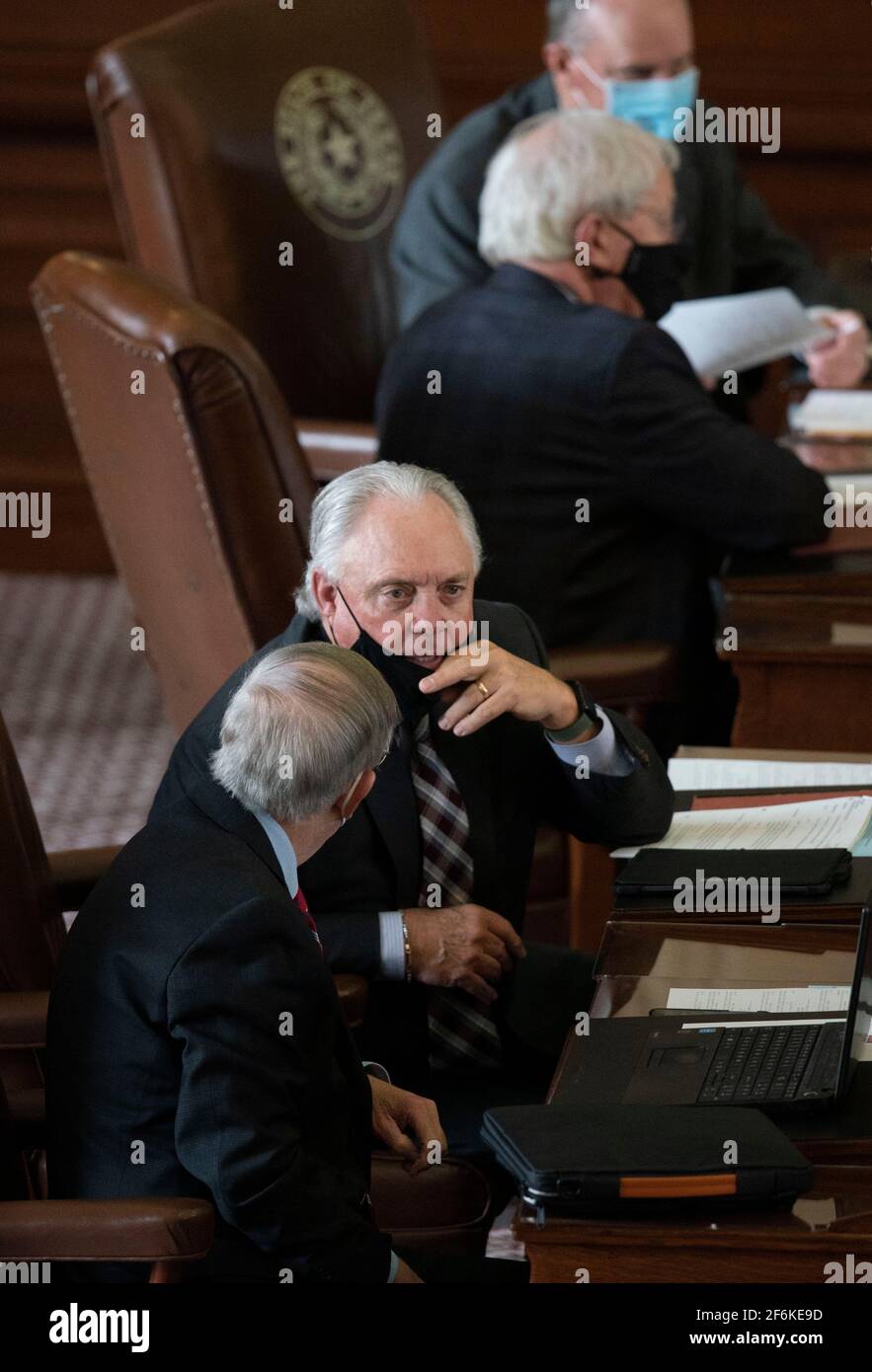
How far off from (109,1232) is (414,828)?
30.3 inches

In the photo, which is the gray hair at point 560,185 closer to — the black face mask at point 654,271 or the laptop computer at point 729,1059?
the black face mask at point 654,271

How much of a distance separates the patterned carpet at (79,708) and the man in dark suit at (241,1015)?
221 cm

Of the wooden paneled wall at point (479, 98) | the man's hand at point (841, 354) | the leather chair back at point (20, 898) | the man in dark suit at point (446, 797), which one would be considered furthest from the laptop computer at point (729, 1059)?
the wooden paneled wall at point (479, 98)

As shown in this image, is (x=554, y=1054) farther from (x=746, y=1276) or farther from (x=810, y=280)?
(x=810, y=280)

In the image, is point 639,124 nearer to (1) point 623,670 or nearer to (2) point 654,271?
(2) point 654,271

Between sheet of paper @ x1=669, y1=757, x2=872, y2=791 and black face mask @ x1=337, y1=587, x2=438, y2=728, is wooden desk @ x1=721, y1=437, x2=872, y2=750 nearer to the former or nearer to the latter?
sheet of paper @ x1=669, y1=757, x2=872, y2=791

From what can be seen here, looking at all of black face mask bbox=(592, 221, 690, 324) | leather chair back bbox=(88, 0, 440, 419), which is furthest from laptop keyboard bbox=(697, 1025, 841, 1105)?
leather chair back bbox=(88, 0, 440, 419)

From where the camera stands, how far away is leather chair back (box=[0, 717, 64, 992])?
85.4 inches

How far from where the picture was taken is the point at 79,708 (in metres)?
5.21

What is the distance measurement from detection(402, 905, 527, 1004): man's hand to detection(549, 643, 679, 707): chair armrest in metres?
0.71

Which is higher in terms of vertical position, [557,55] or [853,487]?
[557,55]

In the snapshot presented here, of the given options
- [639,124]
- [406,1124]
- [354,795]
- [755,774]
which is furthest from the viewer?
[639,124]

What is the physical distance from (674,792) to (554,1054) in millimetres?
371

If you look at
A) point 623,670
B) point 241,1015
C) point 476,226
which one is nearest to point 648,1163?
point 241,1015
